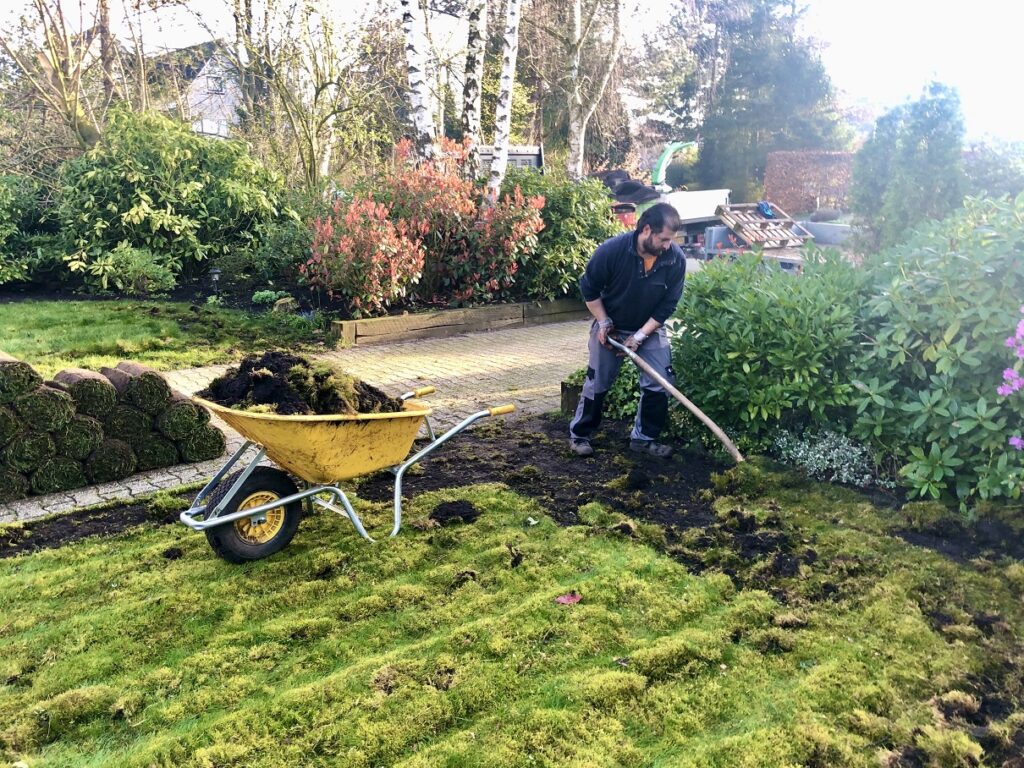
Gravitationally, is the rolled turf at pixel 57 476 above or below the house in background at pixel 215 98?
below

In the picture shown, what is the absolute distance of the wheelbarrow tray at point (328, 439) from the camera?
117 inches

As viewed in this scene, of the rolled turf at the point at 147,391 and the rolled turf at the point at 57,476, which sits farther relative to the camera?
the rolled turf at the point at 147,391

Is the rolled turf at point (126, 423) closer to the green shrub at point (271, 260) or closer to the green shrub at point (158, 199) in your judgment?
the green shrub at point (271, 260)

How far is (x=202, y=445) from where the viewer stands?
4.74 m

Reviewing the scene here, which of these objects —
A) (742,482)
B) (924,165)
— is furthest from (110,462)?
(924,165)

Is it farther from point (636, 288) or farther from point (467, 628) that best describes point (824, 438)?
point (467, 628)

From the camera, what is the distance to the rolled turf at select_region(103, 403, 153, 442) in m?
4.43

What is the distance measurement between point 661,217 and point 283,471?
254 centimetres

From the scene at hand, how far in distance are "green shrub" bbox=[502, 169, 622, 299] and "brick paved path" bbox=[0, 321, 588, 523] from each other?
692 mm

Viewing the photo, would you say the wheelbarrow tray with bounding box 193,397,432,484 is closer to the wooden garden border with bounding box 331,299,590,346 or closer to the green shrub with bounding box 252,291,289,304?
the wooden garden border with bounding box 331,299,590,346

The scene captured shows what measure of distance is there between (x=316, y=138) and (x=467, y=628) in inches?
459

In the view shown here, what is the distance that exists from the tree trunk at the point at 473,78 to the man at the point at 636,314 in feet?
20.0

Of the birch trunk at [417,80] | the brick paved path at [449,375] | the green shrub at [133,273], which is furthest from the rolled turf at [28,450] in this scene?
the birch trunk at [417,80]

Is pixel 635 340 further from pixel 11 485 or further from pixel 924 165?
pixel 11 485
